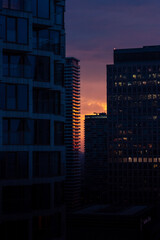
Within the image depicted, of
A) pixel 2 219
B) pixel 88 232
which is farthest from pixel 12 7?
pixel 88 232

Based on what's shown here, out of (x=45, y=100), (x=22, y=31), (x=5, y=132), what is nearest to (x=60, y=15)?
(x=22, y=31)

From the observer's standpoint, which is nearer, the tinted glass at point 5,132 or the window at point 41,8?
the tinted glass at point 5,132

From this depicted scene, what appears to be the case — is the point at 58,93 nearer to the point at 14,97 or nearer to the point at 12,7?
the point at 14,97

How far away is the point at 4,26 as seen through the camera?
127 ft

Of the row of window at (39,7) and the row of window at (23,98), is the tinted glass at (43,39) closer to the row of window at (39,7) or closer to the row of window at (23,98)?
the row of window at (39,7)

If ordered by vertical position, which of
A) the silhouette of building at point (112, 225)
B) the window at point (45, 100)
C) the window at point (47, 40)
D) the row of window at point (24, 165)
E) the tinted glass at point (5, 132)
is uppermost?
the window at point (47, 40)

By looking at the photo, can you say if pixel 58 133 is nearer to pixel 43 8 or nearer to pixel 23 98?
pixel 23 98

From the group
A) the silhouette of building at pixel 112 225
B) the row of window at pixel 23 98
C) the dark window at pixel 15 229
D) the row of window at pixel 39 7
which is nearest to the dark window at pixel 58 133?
the row of window at pixel 23 98

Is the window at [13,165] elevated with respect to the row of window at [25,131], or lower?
lower

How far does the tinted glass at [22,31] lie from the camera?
39.3 m

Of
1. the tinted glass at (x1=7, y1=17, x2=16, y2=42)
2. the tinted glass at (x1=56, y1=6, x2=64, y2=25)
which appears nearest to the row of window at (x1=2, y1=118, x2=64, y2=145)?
the tinted glass at (x1=7, y1=17, x2=16, y2=42)

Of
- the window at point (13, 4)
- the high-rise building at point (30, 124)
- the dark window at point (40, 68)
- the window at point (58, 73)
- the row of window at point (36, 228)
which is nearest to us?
the row of window at point (36, 228)

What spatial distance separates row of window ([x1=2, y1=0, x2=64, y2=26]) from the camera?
39.6m

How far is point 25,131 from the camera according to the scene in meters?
39.7
